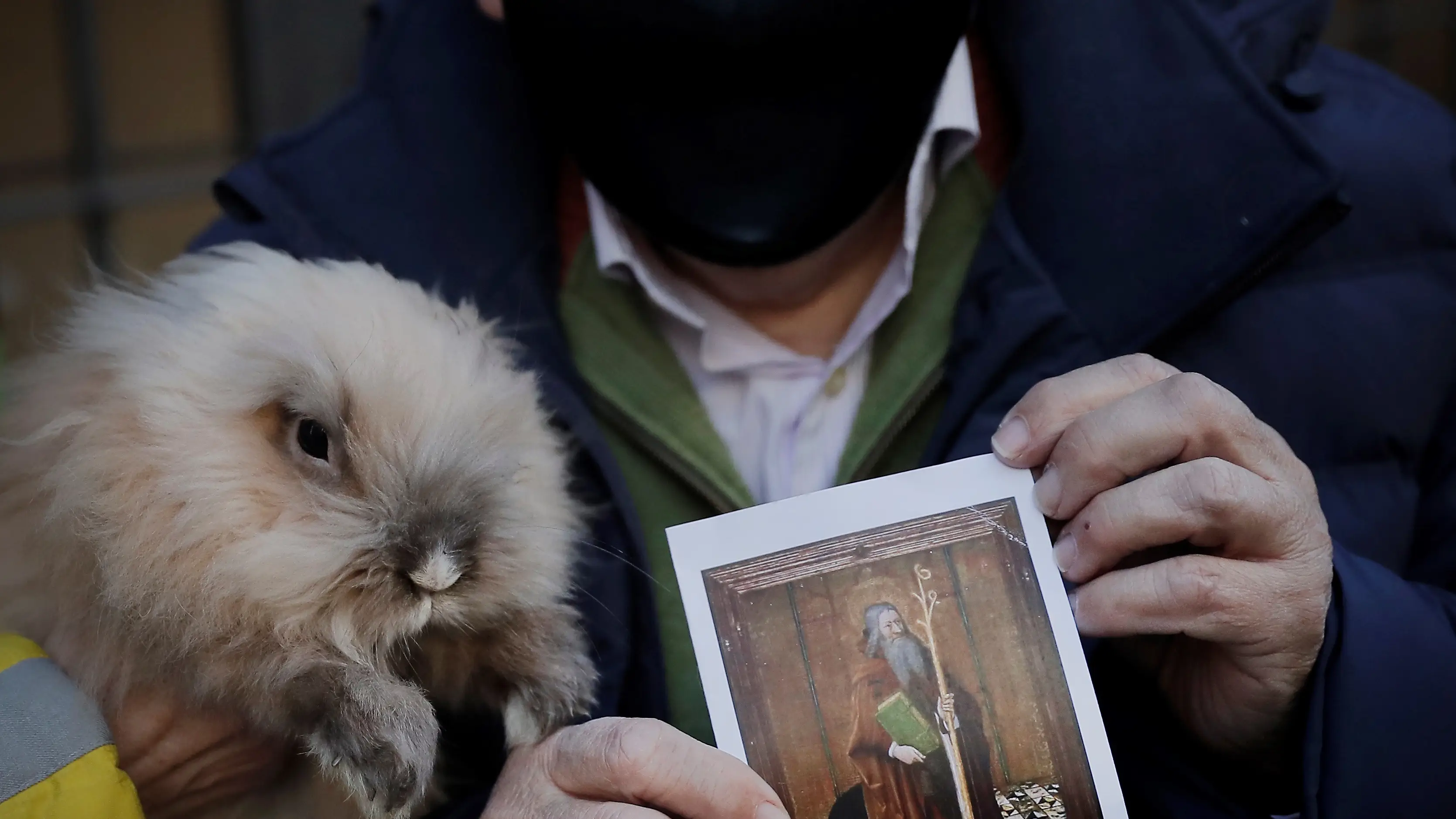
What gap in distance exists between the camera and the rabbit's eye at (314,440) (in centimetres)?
100

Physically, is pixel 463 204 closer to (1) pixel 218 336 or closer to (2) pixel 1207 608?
(1) pixel 218 336

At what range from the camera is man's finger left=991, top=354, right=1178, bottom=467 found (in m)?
1.04

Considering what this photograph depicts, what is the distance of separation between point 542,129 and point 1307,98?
0.92m

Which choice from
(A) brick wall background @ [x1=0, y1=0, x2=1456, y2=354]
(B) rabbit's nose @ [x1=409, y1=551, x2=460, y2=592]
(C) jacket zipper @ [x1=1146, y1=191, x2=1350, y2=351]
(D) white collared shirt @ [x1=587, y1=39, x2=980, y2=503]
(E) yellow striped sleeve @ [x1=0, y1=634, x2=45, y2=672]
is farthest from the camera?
(A) brick wall background @ [x1=0, y1=0, x2=1456, y2=354]

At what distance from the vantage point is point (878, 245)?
4.87 ft


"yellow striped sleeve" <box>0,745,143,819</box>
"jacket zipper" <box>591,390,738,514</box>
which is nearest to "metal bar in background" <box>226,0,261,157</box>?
"jacket zipper" <box>591,390,738,514</box>

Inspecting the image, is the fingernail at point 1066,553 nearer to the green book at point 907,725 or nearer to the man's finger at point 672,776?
the green book at point 907,725

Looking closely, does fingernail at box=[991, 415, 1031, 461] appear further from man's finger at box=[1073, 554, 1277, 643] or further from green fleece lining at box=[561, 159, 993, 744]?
green fleece lining at box=[561, 159, 993, 744]

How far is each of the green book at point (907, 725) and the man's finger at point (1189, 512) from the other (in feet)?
0.69

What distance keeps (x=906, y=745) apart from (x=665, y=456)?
45 cm

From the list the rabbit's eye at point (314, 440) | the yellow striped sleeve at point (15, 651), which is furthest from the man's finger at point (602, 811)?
the yellow striped sleeve at point (15, 651)

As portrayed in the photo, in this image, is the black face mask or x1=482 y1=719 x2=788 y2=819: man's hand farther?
the black face mask

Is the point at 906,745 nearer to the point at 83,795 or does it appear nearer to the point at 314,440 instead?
the point at 314,440

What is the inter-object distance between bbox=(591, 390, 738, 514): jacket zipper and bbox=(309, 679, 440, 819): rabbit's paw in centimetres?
43
